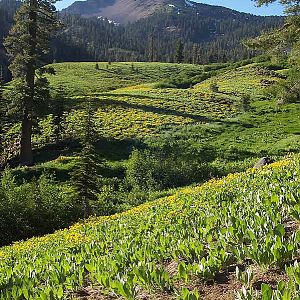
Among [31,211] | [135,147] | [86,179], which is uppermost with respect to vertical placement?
[86,179]

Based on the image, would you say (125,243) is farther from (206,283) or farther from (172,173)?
(172,173)

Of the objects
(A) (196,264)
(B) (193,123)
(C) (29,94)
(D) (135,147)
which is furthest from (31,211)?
(B) (193,123)

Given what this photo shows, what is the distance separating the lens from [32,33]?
99.0 ft

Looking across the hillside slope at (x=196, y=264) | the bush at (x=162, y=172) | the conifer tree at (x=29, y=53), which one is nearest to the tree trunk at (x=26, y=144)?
the conifer tree at (x=29, y=53)

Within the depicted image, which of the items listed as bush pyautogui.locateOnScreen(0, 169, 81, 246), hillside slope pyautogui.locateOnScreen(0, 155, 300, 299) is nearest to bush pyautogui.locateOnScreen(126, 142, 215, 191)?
bush pyautogui.locateOnScreen(0, 169, 81, 246)

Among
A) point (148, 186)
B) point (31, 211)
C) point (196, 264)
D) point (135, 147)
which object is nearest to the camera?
point (196, 264)

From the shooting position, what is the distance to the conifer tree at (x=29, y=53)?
1162 inches

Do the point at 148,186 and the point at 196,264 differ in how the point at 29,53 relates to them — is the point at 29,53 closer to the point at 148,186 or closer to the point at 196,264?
the point at 148,186

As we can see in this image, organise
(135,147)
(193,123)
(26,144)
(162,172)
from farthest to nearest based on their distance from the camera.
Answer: (193,123) < (135,147) < (26,144) < (162,172)

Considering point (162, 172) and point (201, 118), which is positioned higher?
point (201, 118)

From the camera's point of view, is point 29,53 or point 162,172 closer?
point 162,172

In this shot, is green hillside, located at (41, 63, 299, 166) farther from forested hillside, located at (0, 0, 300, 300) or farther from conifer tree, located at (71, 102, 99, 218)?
conifer tree, located at (71, 102, 99, 218)

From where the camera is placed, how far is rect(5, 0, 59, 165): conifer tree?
29.5 meters

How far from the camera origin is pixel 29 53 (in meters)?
29.8
